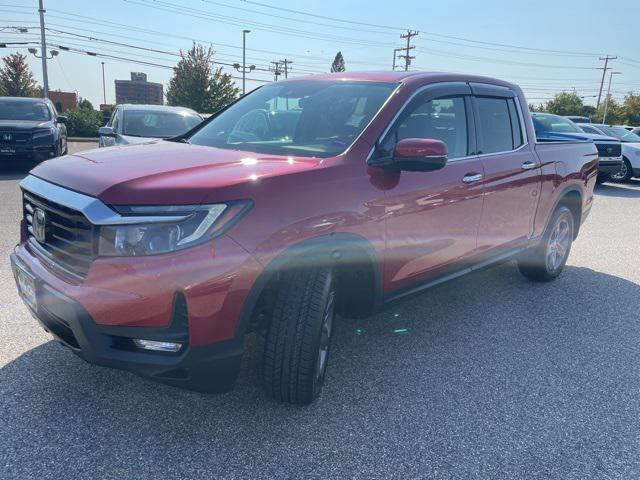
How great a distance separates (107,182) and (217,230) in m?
0.57

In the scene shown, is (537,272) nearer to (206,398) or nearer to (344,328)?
(344,328)

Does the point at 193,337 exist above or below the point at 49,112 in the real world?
below

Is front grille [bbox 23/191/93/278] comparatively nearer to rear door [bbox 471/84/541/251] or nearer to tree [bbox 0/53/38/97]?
rear door [bbox 471/84/541/251]

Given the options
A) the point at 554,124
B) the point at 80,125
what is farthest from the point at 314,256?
the point at 80,125

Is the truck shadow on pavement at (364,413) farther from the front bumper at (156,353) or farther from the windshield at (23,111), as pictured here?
the windshield at (23,111)

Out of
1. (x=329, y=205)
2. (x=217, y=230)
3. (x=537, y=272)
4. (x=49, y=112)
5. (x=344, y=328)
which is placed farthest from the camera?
(x=49, y=112)

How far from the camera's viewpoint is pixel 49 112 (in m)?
12.0

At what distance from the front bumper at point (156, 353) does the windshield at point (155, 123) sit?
6.69m

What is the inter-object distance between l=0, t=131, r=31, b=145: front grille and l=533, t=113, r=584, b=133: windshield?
12035 millimetres

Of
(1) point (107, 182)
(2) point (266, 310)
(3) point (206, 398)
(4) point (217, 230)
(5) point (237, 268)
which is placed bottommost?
(3) point (206, 398)

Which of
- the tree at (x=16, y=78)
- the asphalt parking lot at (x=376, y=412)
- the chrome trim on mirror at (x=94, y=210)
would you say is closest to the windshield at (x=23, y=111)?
the asphalt parking lot at (x=376, y=412)

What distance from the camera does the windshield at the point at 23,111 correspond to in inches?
456

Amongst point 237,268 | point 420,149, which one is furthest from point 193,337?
point 420,149

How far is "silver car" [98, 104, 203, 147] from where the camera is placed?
27.8ft
